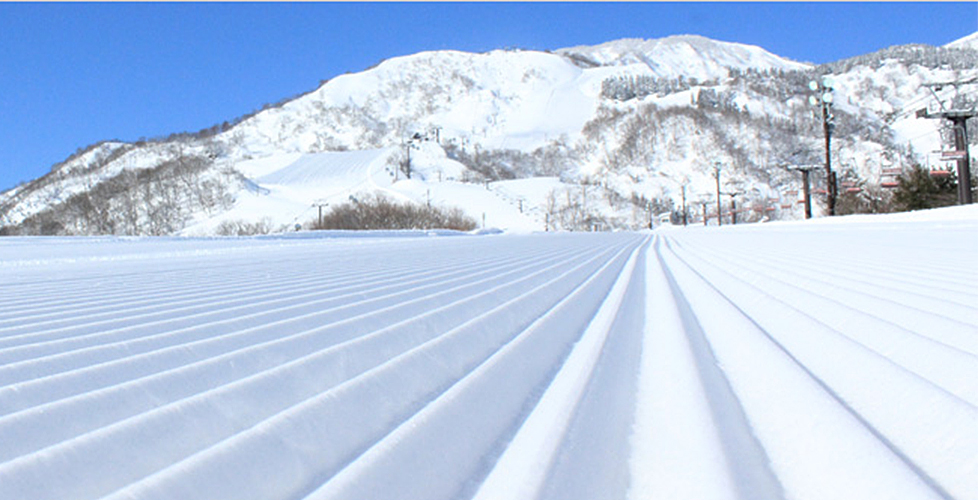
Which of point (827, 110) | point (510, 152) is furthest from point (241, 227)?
point (510, 152)

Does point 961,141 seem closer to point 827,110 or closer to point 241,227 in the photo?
point 827,110

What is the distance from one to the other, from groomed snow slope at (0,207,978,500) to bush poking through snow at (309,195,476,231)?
37592mm

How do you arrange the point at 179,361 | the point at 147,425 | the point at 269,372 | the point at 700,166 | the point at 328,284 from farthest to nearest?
the point at 700,166 < the point at 328,284 < the point at 179,361 < the point at 269,372 < the point at 147,425

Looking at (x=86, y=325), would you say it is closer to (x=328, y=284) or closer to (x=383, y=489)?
(x=328, y=284)

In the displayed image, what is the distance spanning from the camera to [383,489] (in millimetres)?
950

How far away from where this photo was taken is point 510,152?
150 metres

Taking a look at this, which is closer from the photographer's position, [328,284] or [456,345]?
[456,345]

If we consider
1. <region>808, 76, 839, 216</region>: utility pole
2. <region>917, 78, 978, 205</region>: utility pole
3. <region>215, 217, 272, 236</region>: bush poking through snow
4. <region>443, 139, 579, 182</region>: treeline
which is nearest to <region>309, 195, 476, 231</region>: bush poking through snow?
<region>808, 76, 839, 216</region>: utility pole

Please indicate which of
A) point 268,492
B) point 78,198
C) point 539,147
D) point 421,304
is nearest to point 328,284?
point 421,304

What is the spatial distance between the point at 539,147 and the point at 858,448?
154821 millimetres

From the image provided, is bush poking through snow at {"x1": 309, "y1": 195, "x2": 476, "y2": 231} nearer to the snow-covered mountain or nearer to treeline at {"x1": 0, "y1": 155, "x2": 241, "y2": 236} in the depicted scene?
the snow-covered mountain

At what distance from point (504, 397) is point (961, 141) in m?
26.4

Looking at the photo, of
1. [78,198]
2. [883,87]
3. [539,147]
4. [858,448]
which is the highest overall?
[883,87]

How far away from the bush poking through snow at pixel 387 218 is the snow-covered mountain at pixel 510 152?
23353mm
